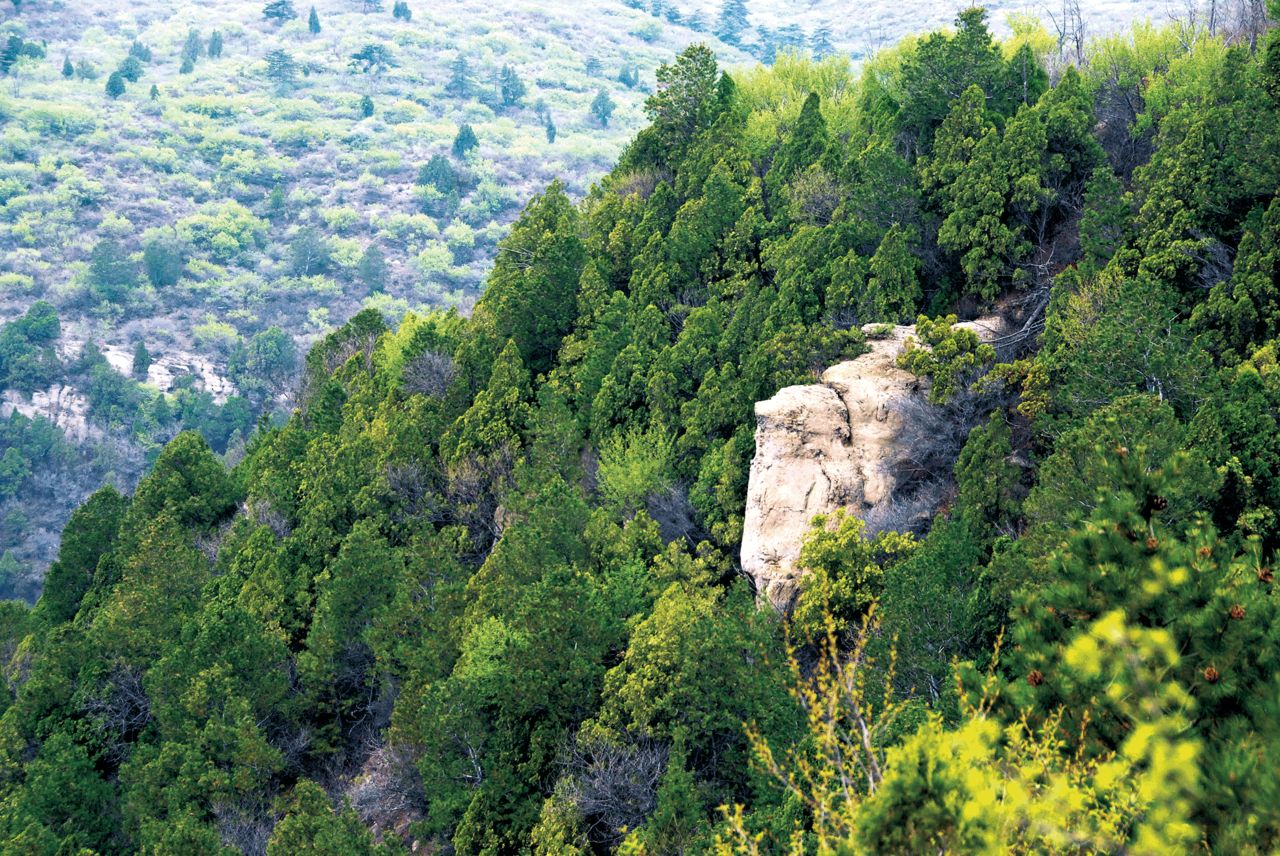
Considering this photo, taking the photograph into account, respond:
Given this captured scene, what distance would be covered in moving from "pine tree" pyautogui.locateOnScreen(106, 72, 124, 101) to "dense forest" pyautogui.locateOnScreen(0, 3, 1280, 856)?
157 metres

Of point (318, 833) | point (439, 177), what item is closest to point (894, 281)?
point (318, 833)

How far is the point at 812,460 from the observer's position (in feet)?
95.7

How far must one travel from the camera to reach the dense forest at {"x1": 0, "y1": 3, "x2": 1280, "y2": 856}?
12188 millimetres

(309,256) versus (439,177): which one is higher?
(439,177)

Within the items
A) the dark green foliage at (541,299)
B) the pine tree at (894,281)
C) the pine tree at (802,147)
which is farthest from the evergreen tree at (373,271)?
the pine tree at (894,281)

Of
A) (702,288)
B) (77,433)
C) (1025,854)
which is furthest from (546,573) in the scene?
(77,433)

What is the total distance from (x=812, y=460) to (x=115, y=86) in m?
184

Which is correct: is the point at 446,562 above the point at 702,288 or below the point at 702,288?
below

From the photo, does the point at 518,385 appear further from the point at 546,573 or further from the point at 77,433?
the point at 77,433

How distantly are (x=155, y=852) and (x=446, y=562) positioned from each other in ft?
36.0

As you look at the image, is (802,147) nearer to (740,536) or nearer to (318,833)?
(740,536)

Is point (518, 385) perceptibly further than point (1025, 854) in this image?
Yes

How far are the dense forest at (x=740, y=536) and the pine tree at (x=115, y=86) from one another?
157014mm

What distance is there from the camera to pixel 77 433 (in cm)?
11081
